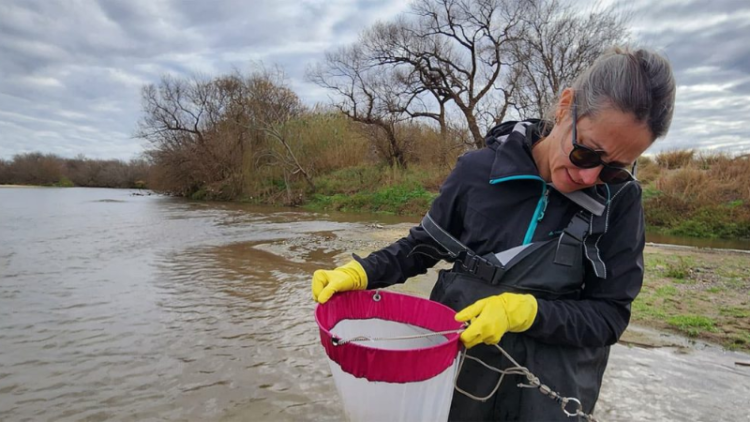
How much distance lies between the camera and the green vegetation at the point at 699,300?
12.9 ft

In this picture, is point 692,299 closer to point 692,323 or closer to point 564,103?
point 692,323

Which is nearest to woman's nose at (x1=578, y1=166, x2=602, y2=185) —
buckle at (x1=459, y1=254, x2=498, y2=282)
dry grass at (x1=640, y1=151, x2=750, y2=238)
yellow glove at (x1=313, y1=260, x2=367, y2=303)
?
buckle at (x1=459, y1=254, x2=498, y2=282)

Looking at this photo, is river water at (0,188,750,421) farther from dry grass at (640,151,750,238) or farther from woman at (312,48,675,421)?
dry grass at (640,151,750,238)

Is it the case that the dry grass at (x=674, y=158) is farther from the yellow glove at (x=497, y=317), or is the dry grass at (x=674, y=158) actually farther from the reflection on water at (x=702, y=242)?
the yellow glove at (x=497, y=317)

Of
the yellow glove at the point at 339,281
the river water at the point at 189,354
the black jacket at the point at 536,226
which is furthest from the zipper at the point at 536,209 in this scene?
the river water at the point at 189,354

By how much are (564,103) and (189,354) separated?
3.41 meters

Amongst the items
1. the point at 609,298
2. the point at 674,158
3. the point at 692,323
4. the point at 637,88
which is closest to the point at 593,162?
the point at 637,88

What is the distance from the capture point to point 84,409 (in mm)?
2674

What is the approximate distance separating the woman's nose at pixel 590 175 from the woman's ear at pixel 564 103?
0.69 feet

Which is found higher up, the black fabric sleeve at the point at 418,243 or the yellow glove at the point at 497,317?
the black fabric sleeve at the point at 418,243

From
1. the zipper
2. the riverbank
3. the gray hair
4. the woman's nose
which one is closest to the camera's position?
the gray hair

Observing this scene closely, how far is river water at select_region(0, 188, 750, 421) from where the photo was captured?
2.72 metres

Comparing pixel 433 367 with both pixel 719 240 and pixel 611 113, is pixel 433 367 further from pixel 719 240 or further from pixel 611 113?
pixel 719 240

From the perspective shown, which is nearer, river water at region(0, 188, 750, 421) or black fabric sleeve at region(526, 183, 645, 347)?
black fabric sleeve at region(526, 183, 645, 347)
